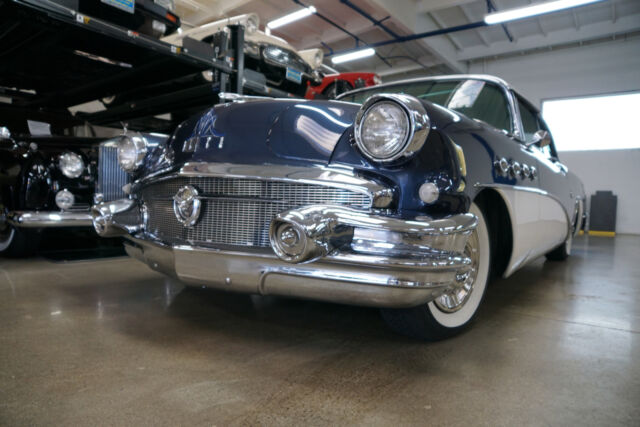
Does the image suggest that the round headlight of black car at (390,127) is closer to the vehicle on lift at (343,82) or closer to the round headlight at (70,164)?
the round headlight at (70,164)

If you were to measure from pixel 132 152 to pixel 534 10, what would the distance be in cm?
777

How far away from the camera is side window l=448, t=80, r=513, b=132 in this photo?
238 cm

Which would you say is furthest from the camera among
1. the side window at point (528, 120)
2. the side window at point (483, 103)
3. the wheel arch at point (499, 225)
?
the side window at point (528, 120)

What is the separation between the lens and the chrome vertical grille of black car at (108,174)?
10.5ft

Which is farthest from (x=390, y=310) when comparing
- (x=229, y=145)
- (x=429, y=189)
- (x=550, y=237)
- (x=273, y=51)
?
(x=273, y=51)

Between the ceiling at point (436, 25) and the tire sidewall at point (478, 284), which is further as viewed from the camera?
the ceiling at point (436, 25)

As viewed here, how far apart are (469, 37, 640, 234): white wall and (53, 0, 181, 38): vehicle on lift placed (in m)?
9.00

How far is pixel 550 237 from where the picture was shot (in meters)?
2.70

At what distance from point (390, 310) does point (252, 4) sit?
884cm

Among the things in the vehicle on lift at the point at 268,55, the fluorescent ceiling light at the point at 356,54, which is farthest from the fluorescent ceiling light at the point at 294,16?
the vehicle on lift at the point at 268,55

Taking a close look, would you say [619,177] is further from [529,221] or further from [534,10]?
[529,221]

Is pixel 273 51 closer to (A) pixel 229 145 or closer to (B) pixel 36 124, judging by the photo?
(B) pixel 36 124

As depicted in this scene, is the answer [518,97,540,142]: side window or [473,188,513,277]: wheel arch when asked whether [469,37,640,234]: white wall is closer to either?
[518,97,540,142]: side window

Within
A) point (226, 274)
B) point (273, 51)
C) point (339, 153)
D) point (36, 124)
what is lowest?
point (226, 274)
